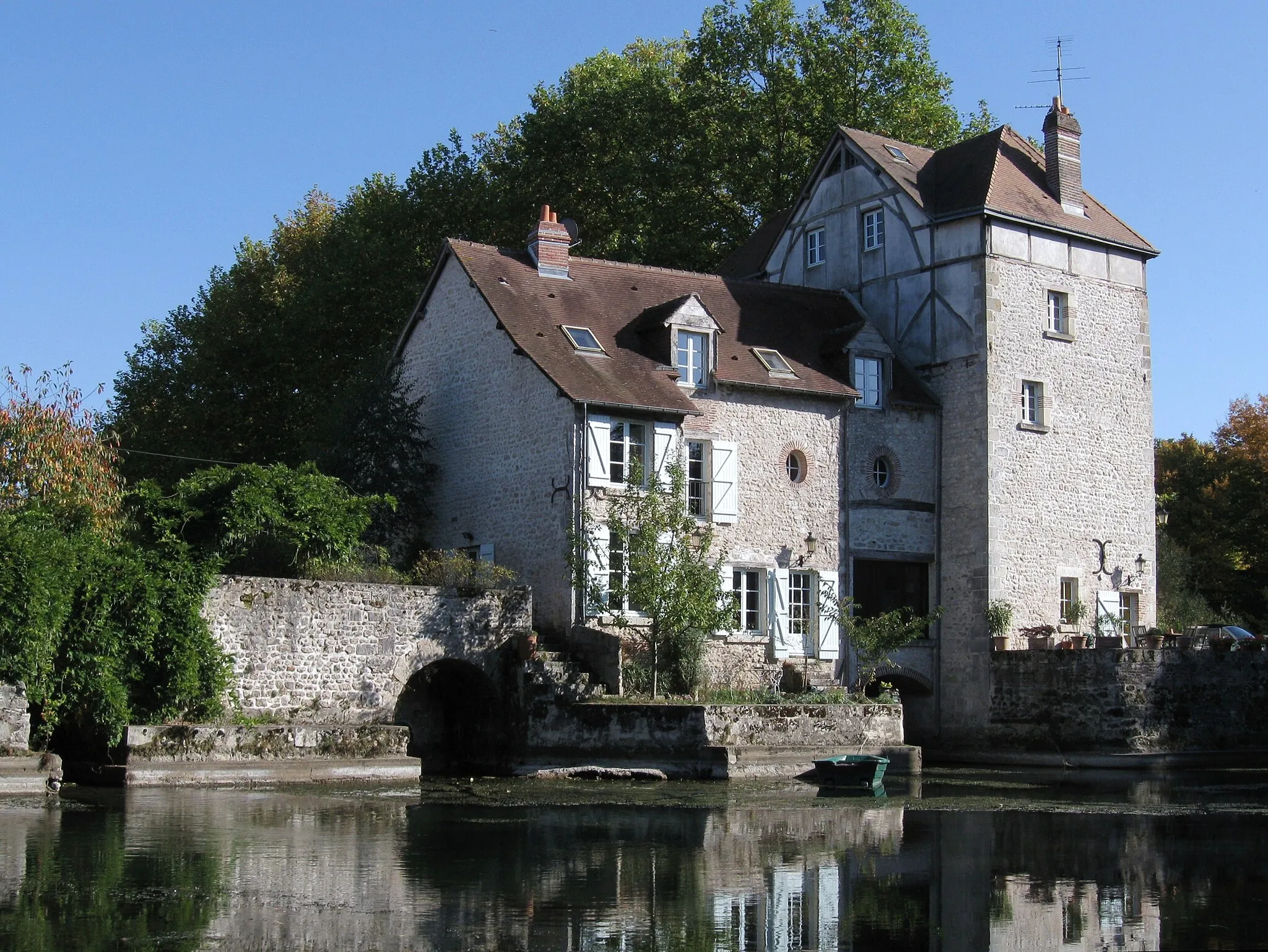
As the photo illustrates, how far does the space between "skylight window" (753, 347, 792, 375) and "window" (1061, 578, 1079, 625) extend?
6639 mm

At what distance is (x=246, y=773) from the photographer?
1950cm

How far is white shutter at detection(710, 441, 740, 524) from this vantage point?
25953 millimetres

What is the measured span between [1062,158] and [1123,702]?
10517 millimetres

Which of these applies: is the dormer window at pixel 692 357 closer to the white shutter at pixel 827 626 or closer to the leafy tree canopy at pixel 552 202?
the white shutter at pixel 827 626

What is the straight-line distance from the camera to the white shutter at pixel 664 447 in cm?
2502

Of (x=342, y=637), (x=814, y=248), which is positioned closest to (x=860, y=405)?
(x=814, y=248)

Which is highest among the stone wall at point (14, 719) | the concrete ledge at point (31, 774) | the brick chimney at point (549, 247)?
the brick chimney at point (549, 247)

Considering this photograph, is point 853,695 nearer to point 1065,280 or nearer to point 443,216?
point 1065,280

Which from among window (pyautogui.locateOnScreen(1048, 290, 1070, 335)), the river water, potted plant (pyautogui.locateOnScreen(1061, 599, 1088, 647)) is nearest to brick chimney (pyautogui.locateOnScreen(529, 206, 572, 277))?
window (pyautogui.locateOnScreen(1048, 290, 1070, 335))

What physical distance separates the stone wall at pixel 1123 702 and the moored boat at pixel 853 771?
7936 mm

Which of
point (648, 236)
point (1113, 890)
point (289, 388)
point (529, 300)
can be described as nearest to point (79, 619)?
point (529, 300)

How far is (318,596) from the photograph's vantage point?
71.8 feet

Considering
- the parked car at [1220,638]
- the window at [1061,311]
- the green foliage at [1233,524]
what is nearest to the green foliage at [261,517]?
the window at [1061,311]

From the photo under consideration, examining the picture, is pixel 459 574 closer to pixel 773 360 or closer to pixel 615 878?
pixel 773 360
